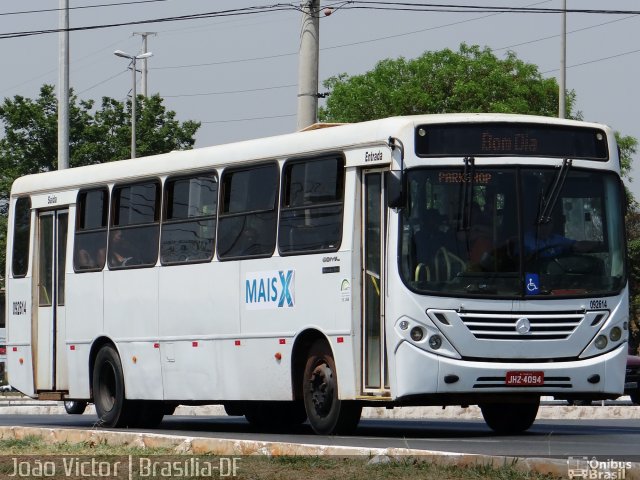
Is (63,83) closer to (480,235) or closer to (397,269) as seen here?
(397,269)

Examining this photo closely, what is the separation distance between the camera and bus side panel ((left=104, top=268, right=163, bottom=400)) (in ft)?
66.5

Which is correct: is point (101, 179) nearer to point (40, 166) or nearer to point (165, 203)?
point (165, 203)

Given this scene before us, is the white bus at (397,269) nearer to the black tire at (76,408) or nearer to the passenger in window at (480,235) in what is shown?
the passenger in window at (480,235)

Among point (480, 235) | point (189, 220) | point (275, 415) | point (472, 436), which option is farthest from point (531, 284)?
point (275, 415)

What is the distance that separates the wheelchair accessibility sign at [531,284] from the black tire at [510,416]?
2.13 meters

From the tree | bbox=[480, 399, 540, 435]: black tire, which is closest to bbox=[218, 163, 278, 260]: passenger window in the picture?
bbox=[480, 399, 540, 435]: black tire

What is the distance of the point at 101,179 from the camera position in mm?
21516

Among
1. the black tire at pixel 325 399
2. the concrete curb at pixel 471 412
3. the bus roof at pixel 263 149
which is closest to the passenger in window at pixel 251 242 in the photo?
the bus roof at pixel 263 149

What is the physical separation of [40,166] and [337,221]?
53.2 m

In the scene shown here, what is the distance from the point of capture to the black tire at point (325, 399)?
55.5 ft

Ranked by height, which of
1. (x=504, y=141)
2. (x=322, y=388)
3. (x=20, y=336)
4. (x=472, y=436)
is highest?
(x=504, y=141)

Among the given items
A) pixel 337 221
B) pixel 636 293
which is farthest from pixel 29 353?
pixel 636 293

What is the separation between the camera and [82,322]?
70.7 feet

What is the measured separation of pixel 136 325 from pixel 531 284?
623cm
